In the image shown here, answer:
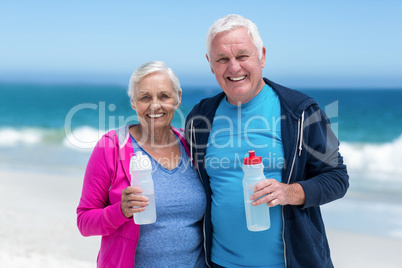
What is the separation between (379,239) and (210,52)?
4.10 metres

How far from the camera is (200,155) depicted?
9.30 feet

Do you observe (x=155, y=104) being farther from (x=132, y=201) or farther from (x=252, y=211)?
(x=252, y=211)

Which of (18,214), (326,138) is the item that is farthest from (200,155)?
(18,214)

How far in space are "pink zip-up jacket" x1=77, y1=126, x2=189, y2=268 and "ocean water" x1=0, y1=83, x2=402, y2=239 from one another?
3.36 ft

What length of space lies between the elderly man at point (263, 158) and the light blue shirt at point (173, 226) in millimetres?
74

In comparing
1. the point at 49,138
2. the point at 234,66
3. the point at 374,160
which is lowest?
the point at 234,66

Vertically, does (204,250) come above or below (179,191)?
below

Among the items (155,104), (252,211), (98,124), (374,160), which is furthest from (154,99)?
(98,124)

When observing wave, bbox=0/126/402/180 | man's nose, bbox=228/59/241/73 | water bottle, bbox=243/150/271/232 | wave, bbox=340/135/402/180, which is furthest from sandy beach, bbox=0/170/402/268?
wave, bbox=0/126/402/180

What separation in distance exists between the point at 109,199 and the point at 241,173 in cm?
80

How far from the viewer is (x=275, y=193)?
2318mm

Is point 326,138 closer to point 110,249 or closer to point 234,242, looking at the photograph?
point 234,242

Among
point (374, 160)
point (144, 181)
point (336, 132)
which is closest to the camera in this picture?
point (144, 181)

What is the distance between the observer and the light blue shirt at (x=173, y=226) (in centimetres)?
262
